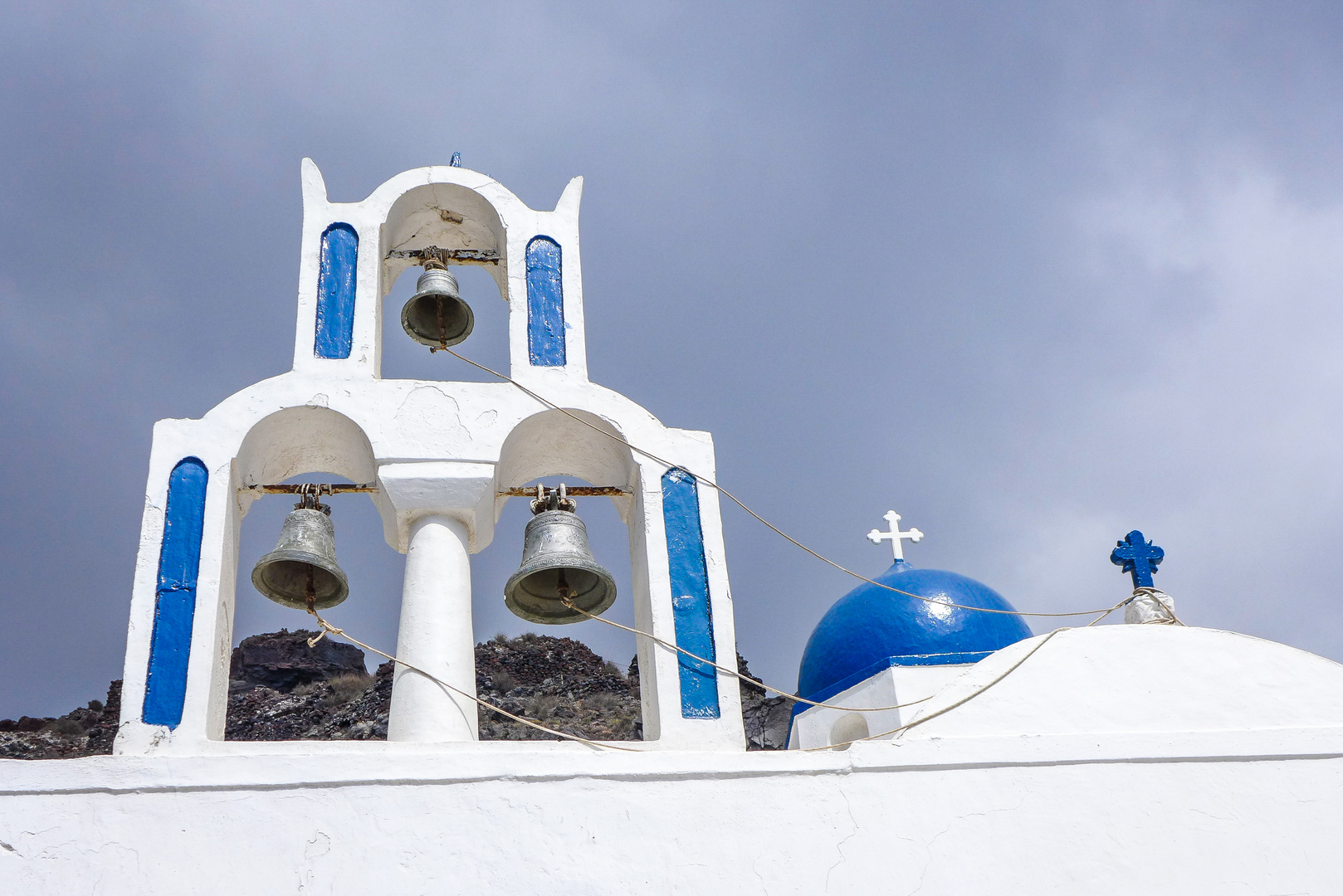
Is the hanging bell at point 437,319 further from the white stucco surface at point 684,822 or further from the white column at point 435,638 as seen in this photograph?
the white stucco surface at point 684,822

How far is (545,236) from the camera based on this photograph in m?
5.40

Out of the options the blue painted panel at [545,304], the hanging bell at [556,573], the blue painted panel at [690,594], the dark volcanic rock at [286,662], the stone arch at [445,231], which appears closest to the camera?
the blue painted panel at [690,594]

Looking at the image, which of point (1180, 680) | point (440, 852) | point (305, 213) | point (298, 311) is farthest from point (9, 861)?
point (1180, 680)

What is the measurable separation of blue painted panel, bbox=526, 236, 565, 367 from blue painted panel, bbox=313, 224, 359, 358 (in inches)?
30.1

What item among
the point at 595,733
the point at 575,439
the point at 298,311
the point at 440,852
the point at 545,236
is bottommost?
the point at 440,852

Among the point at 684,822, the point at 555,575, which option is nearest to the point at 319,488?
the point at 555,575

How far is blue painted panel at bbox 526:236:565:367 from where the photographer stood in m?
5.06

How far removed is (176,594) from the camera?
4.19 metres

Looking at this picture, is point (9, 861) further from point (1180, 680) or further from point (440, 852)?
point (1180, 680)

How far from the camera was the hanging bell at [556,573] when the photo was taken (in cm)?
464

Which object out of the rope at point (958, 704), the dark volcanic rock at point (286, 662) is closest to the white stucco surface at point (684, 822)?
the rope at point (958, 704)

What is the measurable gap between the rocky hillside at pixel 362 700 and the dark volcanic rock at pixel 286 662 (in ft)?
0.08

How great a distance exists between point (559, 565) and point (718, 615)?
2.14 feet

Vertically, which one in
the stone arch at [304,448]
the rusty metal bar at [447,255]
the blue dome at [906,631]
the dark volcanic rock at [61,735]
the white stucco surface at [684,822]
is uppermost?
the dark volcanic rock at [61,735]
